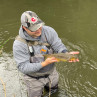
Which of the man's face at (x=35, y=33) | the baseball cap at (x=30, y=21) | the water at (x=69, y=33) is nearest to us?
the baseball cap at (x=30, y=21)

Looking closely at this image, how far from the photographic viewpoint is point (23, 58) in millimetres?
3135

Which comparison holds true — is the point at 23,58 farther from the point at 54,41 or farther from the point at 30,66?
the point at 54,41

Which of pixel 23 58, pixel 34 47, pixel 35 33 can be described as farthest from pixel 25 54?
pixel 35 33

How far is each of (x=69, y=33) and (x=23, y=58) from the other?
4.68 m

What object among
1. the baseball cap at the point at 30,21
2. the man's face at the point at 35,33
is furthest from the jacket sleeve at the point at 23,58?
the baseball cap at the point at 30,21

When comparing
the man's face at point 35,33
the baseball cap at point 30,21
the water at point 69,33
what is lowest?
the water at point 69,33

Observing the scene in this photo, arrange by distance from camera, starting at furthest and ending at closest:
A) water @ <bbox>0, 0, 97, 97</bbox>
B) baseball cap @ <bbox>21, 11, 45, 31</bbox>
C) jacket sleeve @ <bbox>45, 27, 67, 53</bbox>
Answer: water @ <bbox>0, 0, 97, 97</bbox>, jacket sleeve @ <bbox>45, 27, 67, 53</bbox>, baseball cap @ <bbox>21, 11, 45, 31</bbox>

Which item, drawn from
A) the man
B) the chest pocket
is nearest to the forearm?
the man

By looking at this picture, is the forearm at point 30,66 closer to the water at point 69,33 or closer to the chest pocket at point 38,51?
the chest pocket at point 38,51

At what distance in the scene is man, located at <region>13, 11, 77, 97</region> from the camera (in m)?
2.95

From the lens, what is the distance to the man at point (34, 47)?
2.95 m

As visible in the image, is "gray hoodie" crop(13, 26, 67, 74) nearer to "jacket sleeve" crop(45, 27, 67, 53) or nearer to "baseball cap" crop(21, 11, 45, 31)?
"jacket sleeve" crop(45, 27, 67, 53)

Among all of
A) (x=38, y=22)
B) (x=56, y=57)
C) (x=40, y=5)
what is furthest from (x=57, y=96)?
(x=40, y=5)

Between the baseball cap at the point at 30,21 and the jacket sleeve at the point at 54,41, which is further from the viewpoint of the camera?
the jacket sleeve at the point at 54,41
